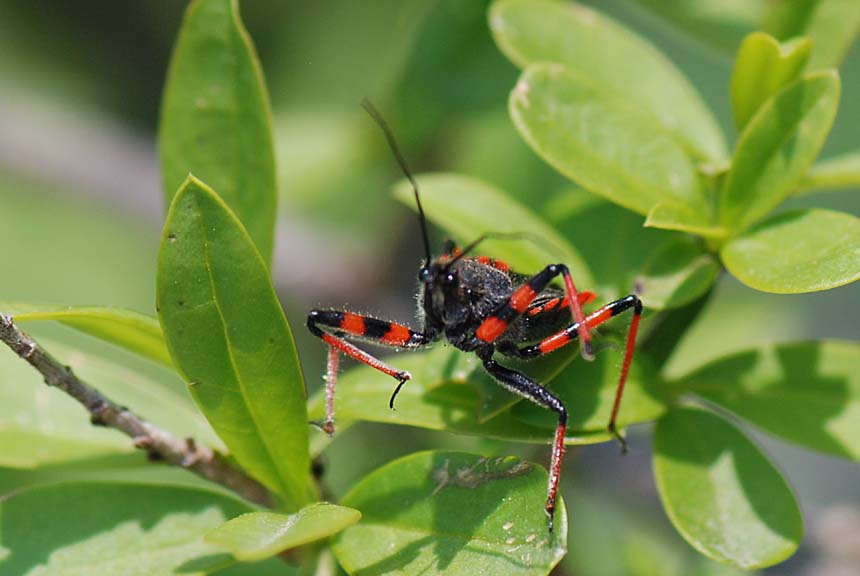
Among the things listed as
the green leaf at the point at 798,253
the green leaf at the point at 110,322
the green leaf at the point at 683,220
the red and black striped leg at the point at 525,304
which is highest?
the green leaf at the point at 110,322

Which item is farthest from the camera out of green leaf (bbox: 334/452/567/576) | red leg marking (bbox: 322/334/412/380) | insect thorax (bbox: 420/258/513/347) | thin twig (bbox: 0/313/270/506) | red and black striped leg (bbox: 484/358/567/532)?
insect thorax (bbox: 420/258/513/347)

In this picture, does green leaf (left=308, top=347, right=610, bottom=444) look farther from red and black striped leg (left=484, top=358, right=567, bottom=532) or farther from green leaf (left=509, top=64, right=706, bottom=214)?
green leaf (left=509, top=64, right=706, bottom=214)

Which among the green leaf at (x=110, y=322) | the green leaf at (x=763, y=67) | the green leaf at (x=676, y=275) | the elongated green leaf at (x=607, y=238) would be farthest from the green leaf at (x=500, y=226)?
the green leaf at (x=110, y=322)

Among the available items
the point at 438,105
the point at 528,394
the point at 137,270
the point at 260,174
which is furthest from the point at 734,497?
the point at 137,270

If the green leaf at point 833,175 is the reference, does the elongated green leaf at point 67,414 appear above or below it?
above

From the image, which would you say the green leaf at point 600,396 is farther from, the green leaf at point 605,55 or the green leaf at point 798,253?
the green leaf at point 605,55

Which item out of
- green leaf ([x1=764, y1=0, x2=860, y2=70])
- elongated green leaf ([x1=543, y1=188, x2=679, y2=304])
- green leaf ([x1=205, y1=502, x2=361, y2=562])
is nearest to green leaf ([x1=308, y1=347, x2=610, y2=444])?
green leaf ([x1=205, y1=502, x2=361, y2=562])
